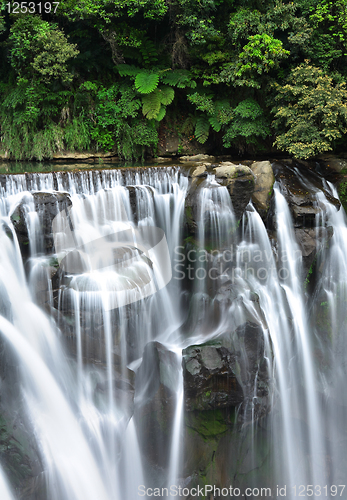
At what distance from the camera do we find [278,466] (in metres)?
5.77

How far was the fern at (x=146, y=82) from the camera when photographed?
32.9ft

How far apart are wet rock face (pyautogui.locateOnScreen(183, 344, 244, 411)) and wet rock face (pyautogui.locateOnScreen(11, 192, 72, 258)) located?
3.20 metres

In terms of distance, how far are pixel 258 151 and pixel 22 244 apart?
845 centimetres

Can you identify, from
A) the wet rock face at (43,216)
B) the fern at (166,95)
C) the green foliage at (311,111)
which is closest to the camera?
the wet rock face at (43,216)

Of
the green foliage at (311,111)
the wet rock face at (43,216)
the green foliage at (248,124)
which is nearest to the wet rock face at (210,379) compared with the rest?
the wet rock face at (43,216)

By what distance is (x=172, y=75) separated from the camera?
420 inches

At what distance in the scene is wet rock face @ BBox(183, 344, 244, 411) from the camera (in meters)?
5.28

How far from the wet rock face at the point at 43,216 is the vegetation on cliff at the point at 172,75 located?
5.16 m

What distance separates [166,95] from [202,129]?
5.26ft

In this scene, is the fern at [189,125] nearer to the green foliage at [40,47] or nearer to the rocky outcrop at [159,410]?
the green foliage at [40,47]

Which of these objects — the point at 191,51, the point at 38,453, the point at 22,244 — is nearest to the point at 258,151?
the point at 191,51

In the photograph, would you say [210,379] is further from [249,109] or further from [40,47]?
[40,47]

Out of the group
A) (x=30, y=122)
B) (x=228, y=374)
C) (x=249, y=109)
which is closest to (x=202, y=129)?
(x=249, y=109)

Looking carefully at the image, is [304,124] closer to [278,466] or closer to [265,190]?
[265,190]
